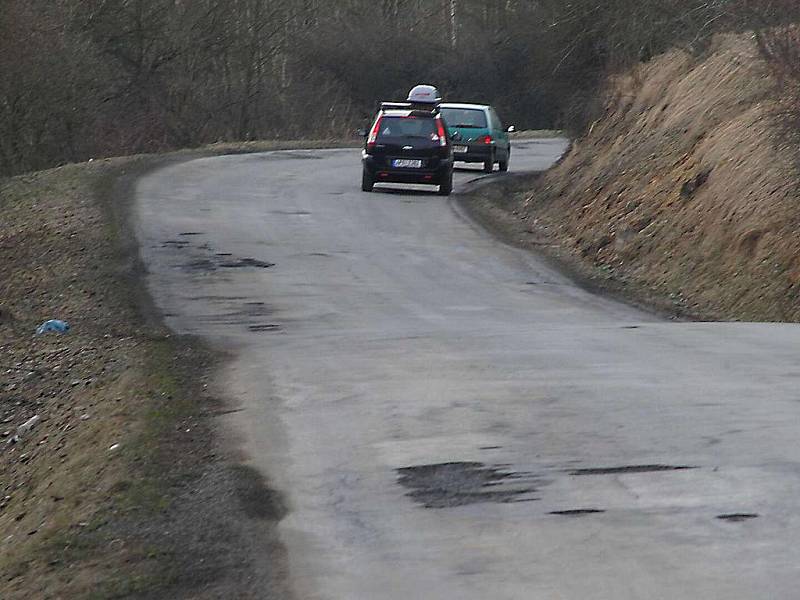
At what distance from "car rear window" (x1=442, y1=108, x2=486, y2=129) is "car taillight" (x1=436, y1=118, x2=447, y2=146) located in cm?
585

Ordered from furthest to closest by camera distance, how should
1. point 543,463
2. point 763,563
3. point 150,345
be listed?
point 150,345, point 543,463, point 763,563

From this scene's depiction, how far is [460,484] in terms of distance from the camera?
7137mm

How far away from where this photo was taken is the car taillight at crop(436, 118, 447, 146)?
28767mm

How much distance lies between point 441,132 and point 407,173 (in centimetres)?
107

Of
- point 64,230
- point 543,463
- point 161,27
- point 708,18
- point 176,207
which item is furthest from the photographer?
point 161,27

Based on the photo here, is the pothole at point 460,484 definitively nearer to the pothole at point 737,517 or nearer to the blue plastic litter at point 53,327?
the pothole at point 737,517

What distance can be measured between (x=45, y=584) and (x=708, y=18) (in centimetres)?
2295

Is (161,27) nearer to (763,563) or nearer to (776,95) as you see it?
(776,95)

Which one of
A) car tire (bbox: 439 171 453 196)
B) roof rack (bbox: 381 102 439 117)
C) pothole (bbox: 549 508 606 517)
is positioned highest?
roof rack (bbox: 381 102 439 117)

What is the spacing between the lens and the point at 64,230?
21.4 metres

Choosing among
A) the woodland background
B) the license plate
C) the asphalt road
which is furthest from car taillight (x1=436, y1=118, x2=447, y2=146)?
the asphalt road

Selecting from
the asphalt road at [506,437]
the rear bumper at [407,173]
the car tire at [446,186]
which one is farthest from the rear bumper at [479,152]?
the asphalt road at [506,437]

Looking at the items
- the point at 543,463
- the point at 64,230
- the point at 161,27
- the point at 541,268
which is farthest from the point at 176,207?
the point at 161,27

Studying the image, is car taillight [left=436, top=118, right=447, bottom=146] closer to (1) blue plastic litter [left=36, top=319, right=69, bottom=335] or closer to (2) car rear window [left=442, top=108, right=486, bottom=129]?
(2) car rear window [left=442, top=108, right=486, bottom=129]
